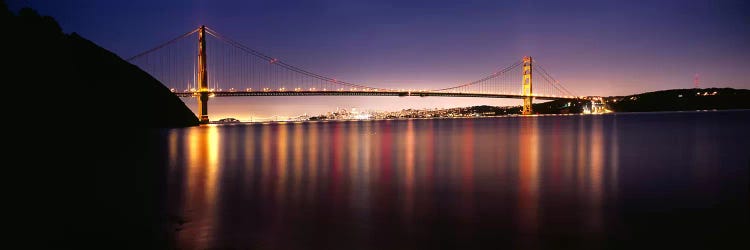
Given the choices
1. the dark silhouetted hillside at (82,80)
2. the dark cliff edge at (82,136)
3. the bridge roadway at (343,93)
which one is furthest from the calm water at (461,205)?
the bridge roadway at (343,93)

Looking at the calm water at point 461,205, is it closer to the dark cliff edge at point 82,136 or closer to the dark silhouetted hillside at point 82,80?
the dark cliff edge at point 82,136

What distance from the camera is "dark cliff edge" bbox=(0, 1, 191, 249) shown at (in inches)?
227

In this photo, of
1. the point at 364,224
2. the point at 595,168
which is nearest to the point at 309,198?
the point at 364,224

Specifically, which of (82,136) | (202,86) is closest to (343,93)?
(202,86)

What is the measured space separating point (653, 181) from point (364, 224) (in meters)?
6.33

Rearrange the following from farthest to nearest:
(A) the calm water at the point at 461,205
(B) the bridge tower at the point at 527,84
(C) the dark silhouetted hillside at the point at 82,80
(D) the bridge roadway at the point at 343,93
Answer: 1. (B) the bridge tower at the point at 527,84
2. (D) the bridge roadway at the point at 343,93
3. (C) the dark silhouetted hillside at the point at 82,80
4. (A) the calm water at the point at 461,205

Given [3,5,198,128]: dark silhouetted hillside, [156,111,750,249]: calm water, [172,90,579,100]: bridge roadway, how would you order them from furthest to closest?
[172,90,579,100]: bridge roadway < [3,5,198,128]: dark silhouetted hillside < [156,111,750,249]: calm water

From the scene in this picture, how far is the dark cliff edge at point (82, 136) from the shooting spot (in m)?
5.77

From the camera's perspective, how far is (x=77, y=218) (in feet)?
19.9

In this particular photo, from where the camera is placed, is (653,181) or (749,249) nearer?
(749,249)

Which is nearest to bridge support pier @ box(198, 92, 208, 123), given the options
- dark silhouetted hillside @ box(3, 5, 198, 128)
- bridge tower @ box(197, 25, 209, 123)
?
bridge tower @ box(197, 25, 209, 123)

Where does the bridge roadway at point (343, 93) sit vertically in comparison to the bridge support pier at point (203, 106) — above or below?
above

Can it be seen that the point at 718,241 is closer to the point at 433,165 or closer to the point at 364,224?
the point at 364,224

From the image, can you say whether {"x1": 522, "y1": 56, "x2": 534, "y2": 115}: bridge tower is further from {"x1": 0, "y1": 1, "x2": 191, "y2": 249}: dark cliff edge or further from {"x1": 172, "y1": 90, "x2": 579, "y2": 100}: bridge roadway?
{"x1": 0, "y1": 1, "x2": 191, "y2": 249}: dark cliff edge
